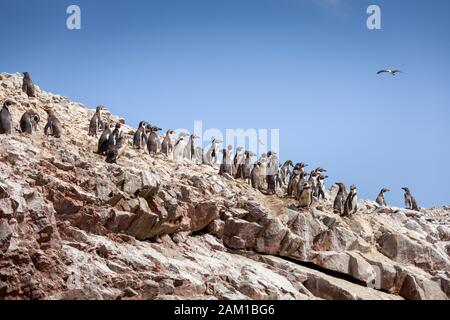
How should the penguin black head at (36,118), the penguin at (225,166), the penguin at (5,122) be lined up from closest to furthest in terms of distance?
1. the penguin at (5,122)
2. the penguin black head at (36,118)
3. the penguin at (225,166)

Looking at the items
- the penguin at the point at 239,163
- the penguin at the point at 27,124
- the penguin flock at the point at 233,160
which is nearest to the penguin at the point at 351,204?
the penguin flock at the point at 233,160

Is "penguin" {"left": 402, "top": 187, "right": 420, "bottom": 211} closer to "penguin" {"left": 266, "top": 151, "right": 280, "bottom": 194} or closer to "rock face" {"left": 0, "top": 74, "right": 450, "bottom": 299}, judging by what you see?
"rock face" {"left": 0, "top": 74, "right": 450, "bottom": 299}

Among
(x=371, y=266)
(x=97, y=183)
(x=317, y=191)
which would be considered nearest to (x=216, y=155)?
(x=317, y=191)

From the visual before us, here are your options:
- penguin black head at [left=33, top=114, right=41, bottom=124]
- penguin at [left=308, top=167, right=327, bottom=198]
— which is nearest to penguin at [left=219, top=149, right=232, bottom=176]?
penguin at [left=308, top=167, right=327, bottom=198]

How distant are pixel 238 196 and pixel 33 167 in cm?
1069

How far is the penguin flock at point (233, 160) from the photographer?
100.0ft

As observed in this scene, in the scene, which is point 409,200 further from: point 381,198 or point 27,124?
point 27,124

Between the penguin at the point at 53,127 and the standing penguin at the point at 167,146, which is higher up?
the penguin at the point at 53,127

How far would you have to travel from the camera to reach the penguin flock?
3047cm

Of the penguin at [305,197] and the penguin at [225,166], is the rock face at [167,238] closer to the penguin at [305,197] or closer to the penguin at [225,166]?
the penguin at [305,197]

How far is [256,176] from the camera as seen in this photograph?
113ft

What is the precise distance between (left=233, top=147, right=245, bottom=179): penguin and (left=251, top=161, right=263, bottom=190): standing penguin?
1.11 m

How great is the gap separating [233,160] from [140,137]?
5.75 m

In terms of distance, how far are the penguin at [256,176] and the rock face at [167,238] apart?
0.98m
